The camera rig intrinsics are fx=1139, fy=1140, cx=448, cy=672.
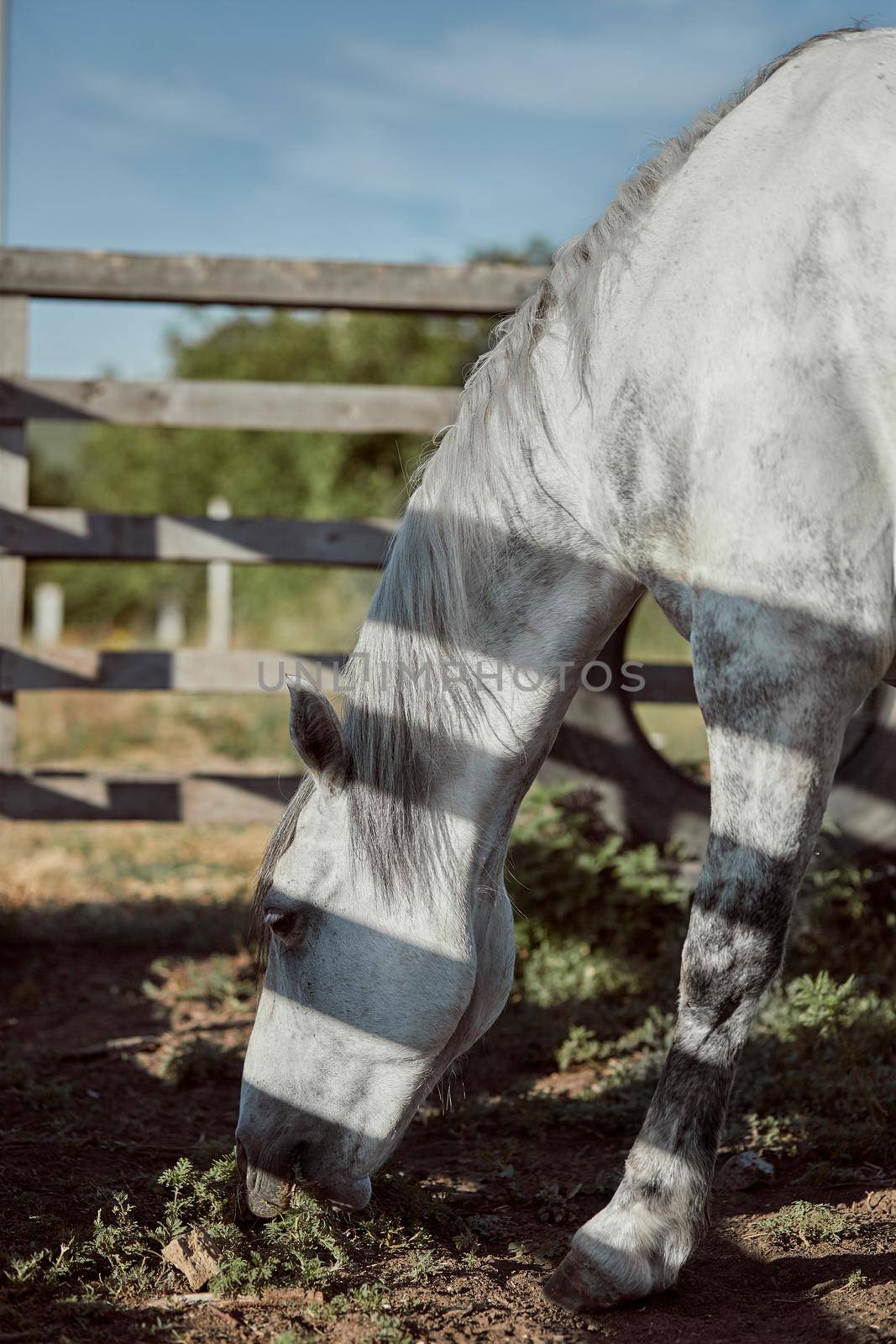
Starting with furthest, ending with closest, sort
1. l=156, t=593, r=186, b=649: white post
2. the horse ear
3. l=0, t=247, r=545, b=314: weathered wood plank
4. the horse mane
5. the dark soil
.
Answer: l=156, t=593, r=186, b=649: white post, l=0, t=247, r=545, b=314: weathered wood plank, the horse mane, the horse ear, the dark soil

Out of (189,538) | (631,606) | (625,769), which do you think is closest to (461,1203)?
(631,606)

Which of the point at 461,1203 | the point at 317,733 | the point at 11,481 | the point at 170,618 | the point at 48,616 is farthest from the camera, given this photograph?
the point at 170,618

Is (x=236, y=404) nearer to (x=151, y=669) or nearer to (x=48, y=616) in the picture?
(x=151, y=669)

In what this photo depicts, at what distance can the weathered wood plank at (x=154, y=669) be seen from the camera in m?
4.59

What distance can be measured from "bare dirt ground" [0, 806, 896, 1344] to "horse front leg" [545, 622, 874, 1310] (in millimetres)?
106

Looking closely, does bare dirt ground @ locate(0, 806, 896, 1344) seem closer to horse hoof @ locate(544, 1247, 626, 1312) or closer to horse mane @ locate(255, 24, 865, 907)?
horse hoof @ locate(544, 1247, 626, 1312)

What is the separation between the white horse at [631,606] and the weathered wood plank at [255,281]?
2551mm

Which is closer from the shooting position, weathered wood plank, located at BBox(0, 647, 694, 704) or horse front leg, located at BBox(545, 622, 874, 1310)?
horse front leg, located at BBox(545, 622, 874, 1310)

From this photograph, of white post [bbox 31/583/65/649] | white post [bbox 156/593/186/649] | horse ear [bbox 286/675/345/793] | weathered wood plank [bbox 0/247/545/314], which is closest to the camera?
horse ear [bbox 286/675/345/793]

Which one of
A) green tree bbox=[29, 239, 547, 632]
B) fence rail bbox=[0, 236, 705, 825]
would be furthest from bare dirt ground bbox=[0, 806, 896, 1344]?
green tree bbox=[29, 239, 547, 632]

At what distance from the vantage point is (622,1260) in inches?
71.1

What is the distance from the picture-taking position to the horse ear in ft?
6.74

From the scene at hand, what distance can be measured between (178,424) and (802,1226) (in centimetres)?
364

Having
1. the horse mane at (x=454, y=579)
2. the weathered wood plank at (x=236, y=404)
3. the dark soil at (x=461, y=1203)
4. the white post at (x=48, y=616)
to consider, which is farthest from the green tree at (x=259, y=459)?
the horse mane at (x=454, y=579)
